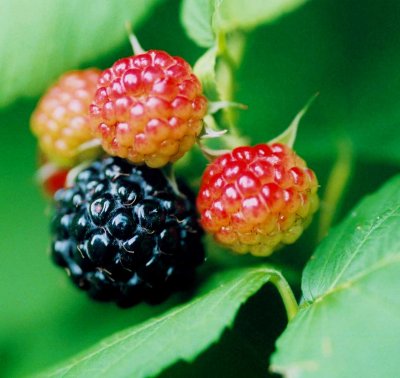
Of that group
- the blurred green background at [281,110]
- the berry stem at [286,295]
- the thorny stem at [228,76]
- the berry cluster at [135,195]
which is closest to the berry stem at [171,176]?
the berry cluster at [135,195]

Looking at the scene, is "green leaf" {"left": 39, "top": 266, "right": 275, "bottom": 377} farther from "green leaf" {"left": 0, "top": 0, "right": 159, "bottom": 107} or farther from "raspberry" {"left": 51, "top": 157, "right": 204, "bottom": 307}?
"green leaf" {"left": 0, "top": 0, "right": 159, "bottom": 107}

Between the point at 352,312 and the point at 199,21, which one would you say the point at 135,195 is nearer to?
the point at 199,21

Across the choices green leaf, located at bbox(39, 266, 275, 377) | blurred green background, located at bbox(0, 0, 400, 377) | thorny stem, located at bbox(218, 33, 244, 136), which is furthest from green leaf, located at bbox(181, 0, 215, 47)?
green leaf, located at bbox(39, 266, 275, 377)

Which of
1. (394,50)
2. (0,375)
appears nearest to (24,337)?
(0,375)

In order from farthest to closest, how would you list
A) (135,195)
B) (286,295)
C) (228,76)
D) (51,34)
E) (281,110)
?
(281,110)
(51,34)
(228,76)
(135,195)
(286,295)

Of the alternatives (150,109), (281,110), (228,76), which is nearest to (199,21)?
(228,76)

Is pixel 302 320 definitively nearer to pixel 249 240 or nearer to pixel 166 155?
pixel 249 240
